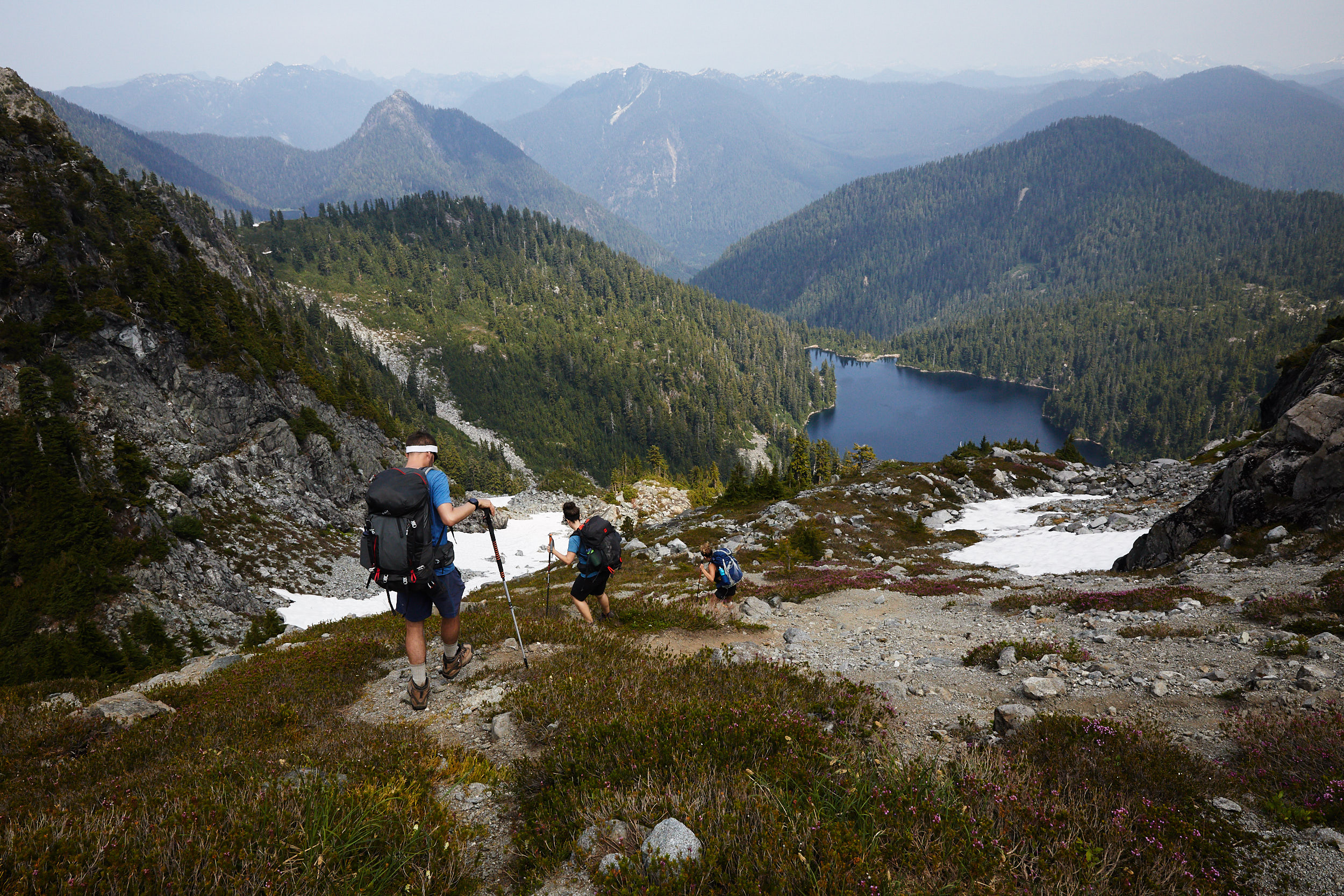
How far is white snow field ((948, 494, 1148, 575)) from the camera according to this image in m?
27.2

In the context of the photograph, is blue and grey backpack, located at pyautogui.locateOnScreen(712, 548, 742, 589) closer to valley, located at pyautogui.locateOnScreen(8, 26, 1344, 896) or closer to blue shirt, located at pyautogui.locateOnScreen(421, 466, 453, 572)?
valley, located at pyautogui.locateOnScreen(8, 26, 1344, 896)

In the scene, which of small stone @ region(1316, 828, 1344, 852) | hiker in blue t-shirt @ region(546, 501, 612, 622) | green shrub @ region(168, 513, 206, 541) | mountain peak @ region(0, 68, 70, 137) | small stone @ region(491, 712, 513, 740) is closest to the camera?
small stone @ region(1316, 828, 1344, 852)

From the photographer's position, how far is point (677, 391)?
194m

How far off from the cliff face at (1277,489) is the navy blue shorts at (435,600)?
21.7m

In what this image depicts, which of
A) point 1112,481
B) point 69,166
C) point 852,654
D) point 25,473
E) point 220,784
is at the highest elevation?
point 69,166

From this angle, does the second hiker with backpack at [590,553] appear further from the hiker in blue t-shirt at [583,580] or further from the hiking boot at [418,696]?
the hiking boot at [418,696]

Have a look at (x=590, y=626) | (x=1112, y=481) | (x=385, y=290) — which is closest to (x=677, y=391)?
(x=385, y=290)

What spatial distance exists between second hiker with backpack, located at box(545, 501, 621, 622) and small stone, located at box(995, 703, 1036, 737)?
698 centimetres

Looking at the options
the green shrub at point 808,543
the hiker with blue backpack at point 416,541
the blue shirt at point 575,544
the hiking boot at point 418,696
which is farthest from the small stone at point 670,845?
the green shrub at point 808,543

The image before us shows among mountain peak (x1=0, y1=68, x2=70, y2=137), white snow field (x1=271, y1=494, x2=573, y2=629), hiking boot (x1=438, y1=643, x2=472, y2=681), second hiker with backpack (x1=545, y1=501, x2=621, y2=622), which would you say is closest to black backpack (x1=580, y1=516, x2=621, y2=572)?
second hiker with backpack (x1=545, y1=501, x2=621, y2=622)

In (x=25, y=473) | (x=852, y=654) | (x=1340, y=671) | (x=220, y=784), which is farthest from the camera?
(x=25, y=473)

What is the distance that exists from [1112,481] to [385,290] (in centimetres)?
20884

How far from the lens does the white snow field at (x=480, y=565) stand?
3719cm

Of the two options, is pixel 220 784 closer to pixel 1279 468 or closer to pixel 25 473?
pixel 1279 468
